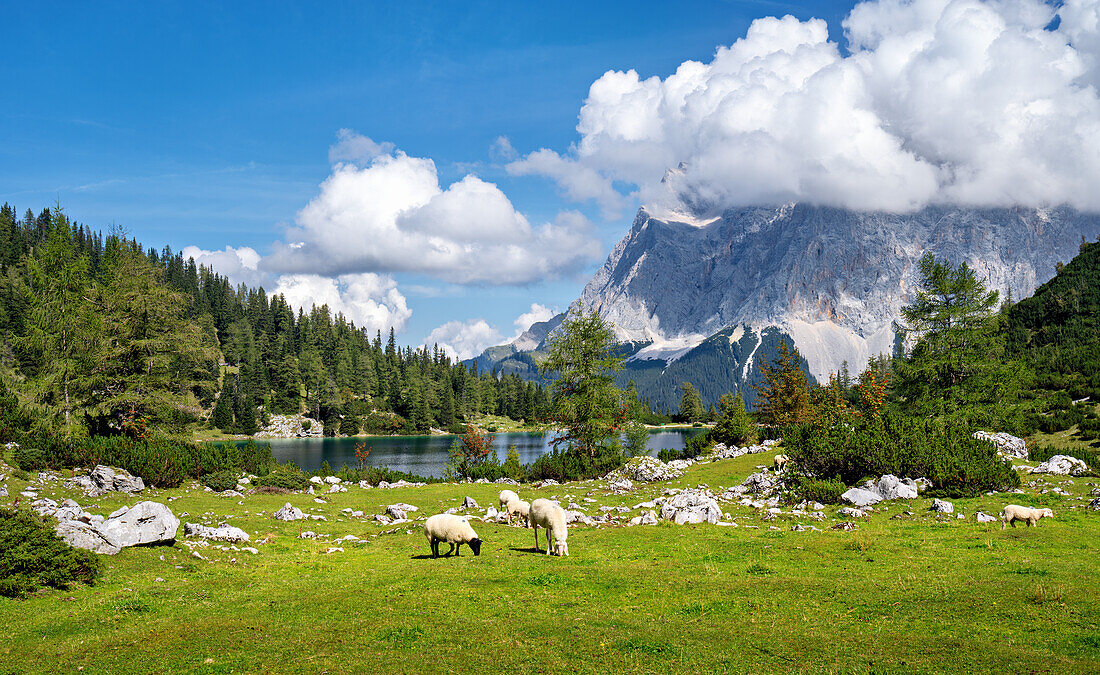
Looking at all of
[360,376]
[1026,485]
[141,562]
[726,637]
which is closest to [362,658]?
[726,637]

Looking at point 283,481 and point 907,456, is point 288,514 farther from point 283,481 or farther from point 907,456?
point 907,456

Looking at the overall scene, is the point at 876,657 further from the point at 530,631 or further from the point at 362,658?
the point at 362,658

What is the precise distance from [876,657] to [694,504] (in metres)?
17.9

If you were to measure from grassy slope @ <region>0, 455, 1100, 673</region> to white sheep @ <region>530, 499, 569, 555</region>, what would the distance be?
0.83 m

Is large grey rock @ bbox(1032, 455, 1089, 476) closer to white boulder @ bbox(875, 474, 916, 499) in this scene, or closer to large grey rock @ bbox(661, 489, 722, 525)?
white boulder @ bbox(875, 474, 916, 499)

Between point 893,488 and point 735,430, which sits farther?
point 735,430

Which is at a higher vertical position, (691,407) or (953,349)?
(953,349)

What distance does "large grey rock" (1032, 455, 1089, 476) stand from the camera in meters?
29.7

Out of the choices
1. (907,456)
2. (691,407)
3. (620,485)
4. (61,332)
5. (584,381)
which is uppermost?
(61,332)

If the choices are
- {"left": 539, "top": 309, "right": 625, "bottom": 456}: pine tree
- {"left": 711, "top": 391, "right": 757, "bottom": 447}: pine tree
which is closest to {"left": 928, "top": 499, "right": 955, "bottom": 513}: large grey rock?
{"left": 539, "top": 309, "right": 625, "bottom": 456}: pine tree

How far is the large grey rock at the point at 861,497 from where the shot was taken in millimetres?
25766

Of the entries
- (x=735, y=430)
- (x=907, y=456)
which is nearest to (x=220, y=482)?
(x=907, y=456)

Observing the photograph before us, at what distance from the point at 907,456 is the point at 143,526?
31379 mm

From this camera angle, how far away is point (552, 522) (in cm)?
1819
